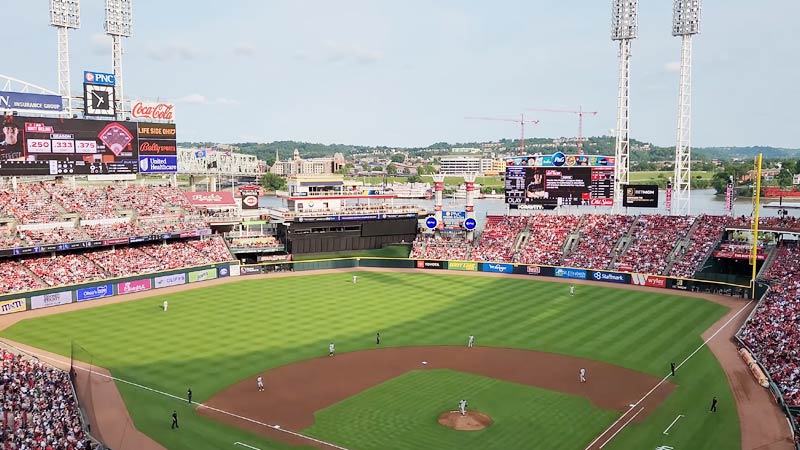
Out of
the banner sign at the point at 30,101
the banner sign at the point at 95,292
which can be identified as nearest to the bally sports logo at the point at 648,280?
the banner sign at the point at 95,292

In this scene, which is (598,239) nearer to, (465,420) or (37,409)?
(465,420)

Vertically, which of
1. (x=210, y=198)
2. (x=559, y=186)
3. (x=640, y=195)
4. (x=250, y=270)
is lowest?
(x=250, y=270)

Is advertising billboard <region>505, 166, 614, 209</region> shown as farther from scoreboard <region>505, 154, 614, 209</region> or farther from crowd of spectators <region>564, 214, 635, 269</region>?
crowd of spectators <region>564, 214, 635, 269</region>

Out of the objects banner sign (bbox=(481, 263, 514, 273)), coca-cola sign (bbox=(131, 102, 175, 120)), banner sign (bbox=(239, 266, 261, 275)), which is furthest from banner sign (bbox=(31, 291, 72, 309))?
banner sign (bbox=(481, 263, 514, 273))

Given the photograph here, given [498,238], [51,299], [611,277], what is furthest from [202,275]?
[611,277]

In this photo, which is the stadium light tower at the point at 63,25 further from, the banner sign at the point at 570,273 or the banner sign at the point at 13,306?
the banner sign at the point at 570,273

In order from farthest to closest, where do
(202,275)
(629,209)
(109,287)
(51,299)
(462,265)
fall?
1. (629,209)
2. (462,265)
3. (202,275)
4. (109,287)
5. (51,299)

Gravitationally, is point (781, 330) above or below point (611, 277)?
above

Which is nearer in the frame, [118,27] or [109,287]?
[109,287]
